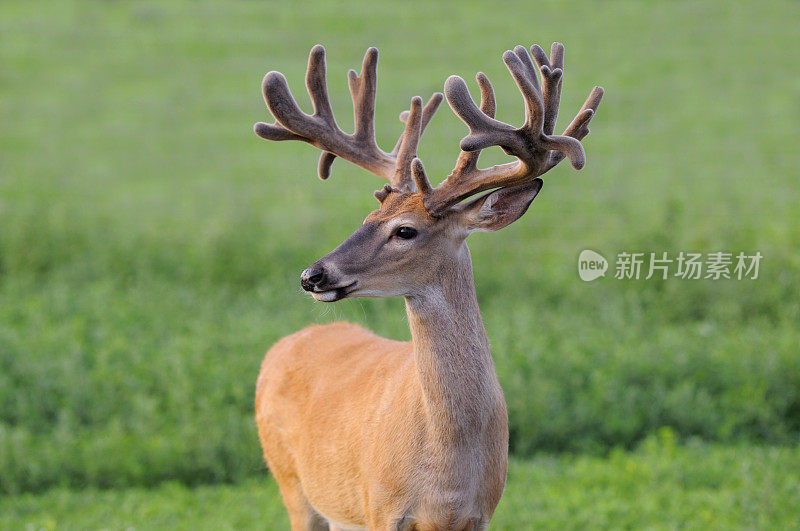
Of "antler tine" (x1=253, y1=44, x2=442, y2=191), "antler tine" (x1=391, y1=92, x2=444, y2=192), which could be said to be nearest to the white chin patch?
"antler tine" (x1=391, y1=92, x2=444, y2=192)

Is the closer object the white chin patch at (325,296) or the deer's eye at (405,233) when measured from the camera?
the white chin patch at (325,296)

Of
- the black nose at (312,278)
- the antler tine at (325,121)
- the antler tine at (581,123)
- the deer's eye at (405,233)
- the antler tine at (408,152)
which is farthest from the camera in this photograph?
the antler tine at (325,121)

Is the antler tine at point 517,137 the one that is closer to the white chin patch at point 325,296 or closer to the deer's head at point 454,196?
the deer's head at point 454,196

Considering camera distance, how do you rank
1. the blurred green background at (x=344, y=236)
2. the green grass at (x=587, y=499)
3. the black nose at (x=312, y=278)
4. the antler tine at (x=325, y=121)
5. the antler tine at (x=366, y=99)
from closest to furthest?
the black nose at (x=312, y=278), the antler tine at (x=325, y=121), the antler tine at (x=366, y=99), the green grass at (x=587, y=499), the blurred green background at (x=344, y=236)

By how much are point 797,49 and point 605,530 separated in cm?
1063

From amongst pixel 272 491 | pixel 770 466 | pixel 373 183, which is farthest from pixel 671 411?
pixel 373 183

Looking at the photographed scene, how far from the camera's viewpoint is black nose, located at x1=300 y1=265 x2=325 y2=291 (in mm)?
3316

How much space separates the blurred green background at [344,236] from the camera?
6.53 m

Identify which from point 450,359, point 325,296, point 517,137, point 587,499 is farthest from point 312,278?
point 587,499

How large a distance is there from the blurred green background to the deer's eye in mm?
310

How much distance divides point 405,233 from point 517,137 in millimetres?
515

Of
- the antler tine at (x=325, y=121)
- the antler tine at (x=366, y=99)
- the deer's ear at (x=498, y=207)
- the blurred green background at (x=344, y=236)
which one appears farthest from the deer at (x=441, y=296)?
the antler tine at (x=366, y=99)

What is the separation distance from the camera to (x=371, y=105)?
4441 millimetres

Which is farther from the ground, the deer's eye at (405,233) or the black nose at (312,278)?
the deer's eye at (405,233)
